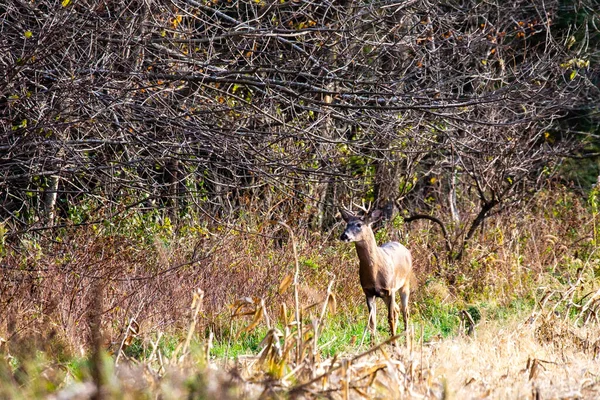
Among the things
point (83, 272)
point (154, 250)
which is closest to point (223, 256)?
point (154, 250)

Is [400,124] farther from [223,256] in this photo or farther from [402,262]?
[223,256]

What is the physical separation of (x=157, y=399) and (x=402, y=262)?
5890 mm

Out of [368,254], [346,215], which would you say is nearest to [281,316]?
[368,254]

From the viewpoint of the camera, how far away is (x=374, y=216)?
31.7 feet

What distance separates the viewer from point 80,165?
852 centimetres

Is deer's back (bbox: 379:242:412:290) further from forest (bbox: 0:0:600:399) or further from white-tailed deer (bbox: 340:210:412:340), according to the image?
forest (bbox: 0:0:600:399)

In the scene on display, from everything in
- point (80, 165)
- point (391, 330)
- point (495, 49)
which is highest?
point (495, 49)

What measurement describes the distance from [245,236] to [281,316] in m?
5.38

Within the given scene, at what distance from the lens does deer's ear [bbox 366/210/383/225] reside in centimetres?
955

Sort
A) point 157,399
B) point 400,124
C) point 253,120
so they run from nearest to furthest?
point 157,399 < point 400,124 < point 253,120

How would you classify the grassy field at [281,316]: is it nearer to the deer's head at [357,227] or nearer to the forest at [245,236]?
the forest at [245,236]

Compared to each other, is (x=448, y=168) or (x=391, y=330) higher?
(x=448, y=168)

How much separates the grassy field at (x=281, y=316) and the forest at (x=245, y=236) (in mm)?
34

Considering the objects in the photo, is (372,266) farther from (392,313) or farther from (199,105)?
(199,105)
